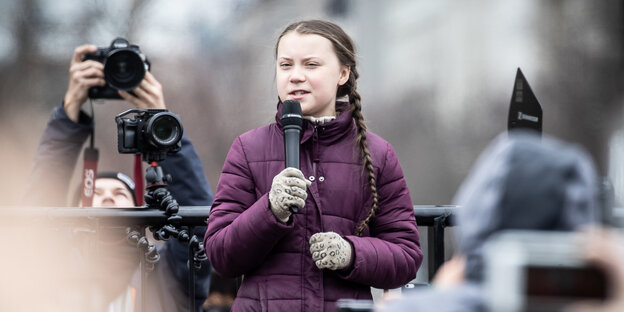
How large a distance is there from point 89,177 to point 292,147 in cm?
134

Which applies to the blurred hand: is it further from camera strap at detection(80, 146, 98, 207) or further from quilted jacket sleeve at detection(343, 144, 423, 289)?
camera strap at detection(80, 146, 98, 207)

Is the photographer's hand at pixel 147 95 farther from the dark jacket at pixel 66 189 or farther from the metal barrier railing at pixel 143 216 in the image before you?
the metal barrier railing at pixel 143 216

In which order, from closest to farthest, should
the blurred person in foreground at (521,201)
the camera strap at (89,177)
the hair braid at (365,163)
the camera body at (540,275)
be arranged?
the camera body at (540,275), the blurred person in foreground at (521,201), the hair braid at (365,163), the camera strap at (89,177)

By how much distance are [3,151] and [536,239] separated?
6352 millimetres

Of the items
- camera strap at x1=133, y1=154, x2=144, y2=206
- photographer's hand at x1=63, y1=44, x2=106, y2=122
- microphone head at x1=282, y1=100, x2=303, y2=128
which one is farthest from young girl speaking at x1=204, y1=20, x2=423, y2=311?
photographer's hand at x1=63, y1=44, x2=106, y2=122

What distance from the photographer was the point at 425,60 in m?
7.69

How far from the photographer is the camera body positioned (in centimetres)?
252

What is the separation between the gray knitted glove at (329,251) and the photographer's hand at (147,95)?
1.41m

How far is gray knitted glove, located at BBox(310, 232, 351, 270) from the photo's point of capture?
2340mm

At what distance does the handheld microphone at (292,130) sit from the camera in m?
→ 2.36

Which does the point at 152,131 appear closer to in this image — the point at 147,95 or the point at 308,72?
the point at 147,95

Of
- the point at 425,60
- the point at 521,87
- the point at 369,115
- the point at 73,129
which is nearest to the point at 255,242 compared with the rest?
the point at 521,87

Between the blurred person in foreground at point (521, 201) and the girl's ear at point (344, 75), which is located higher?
the girl's ear at point (344, 75)

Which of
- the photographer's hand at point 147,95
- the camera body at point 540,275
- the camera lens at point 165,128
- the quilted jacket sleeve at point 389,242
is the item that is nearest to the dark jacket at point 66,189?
the photographer's hand at point 147,95
